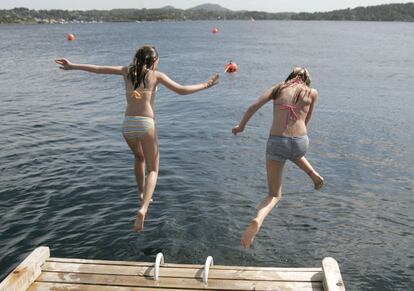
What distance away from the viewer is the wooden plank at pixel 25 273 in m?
6.78

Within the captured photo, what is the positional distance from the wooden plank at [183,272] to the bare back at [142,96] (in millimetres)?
2638

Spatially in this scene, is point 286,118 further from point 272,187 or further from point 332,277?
point 332,277

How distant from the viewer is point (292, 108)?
7.79 m

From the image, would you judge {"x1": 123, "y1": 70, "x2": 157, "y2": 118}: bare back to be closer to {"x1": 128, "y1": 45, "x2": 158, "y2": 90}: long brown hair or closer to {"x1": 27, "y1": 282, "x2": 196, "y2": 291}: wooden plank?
{"x1": 128, "y1": 45, "x2": 158, "y2": 90}: long brown hair

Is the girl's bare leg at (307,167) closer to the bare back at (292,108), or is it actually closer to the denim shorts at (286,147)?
the denim shorts at (286,147)

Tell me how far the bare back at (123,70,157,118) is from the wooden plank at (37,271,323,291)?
2779 millimetres

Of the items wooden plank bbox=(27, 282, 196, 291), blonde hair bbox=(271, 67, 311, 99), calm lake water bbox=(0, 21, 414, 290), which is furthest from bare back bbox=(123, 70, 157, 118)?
calm lake water bbox=(0, 21, 414, 290)

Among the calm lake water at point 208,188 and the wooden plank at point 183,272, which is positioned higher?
the wooden plank at point 183,272

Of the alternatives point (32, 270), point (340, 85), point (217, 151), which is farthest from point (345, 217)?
point (340, 85)

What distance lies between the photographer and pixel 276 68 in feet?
159

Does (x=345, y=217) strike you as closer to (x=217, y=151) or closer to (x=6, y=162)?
(x=217, y=151)

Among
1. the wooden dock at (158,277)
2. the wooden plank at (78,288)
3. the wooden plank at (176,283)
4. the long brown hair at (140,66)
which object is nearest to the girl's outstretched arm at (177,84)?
the long brown hair at (140,66)

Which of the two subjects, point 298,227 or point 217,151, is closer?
point 298,227

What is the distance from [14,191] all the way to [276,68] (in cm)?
3790
